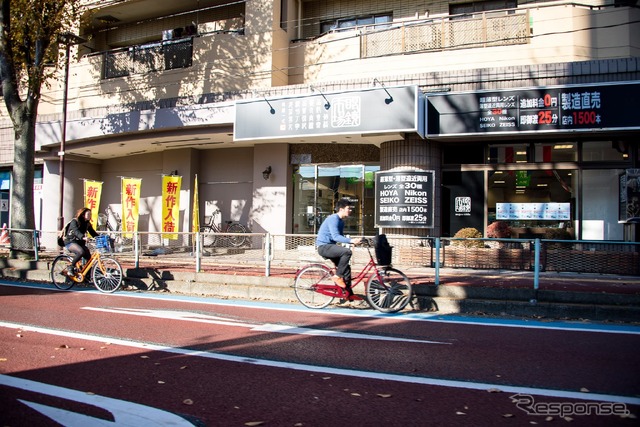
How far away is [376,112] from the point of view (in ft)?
44.5

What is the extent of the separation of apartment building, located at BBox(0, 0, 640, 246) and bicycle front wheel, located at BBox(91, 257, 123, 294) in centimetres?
621

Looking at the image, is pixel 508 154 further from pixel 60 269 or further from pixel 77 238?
pixel 60 269

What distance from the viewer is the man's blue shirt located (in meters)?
8.28

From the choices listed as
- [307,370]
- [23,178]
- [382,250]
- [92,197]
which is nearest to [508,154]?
[382,250]

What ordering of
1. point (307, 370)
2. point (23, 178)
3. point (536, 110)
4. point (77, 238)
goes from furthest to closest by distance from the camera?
1. point (23, 178)
2. point (536, 110)
3. point (77, 238)
4. point (307, 370)

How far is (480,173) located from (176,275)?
9.46 m

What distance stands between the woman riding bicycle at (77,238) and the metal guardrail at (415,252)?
41.7 inches

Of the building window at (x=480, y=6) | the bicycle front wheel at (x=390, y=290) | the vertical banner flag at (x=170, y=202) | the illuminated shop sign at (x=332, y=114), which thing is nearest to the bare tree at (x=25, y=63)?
the vertical banner flag at (x=170, y=202)

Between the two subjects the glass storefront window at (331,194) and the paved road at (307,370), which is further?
the glass storefront window at (331,194)

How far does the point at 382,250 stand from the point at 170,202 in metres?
11.4

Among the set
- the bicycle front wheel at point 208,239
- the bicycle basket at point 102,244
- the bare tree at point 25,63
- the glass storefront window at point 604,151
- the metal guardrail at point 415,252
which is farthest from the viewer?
the bare tree at point 25,63

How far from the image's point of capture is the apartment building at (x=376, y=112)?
1338cm

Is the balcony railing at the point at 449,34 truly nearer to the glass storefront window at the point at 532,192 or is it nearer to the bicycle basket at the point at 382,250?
the glass storefront window at the point at 532,192

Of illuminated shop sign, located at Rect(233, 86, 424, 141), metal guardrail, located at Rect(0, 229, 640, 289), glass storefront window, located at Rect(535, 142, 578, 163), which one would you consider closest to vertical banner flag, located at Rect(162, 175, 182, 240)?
illuminated shop sign, located at Rect(233, 86, 424, 141)
